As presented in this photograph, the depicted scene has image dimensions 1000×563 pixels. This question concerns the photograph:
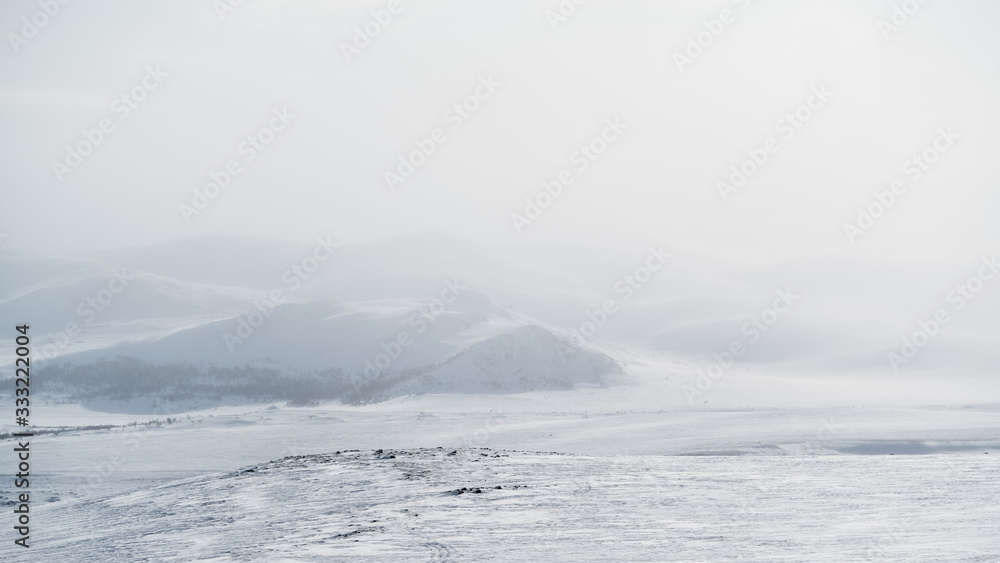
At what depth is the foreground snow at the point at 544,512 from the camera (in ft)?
27.5

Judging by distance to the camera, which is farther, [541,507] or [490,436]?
[490,436]

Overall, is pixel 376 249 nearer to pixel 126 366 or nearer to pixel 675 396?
pixel 126 366

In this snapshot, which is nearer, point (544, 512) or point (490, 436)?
point (544, 512)

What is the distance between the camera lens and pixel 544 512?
33.1ft

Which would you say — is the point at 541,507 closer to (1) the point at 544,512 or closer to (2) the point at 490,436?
(1) the point at 544,512

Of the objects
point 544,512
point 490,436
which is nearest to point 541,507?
point 544,512

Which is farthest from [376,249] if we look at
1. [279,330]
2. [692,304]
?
[279,330]

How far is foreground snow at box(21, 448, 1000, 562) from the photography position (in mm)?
8383

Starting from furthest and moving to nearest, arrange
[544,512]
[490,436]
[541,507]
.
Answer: [490,436] < [541,507] < [544,512]

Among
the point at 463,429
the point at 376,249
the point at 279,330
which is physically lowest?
the point at 463,429

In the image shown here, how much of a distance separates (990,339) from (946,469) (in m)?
58.6

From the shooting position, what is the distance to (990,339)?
6247 centimetres

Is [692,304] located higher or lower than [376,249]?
lower

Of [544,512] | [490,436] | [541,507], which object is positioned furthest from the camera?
[490,436]
